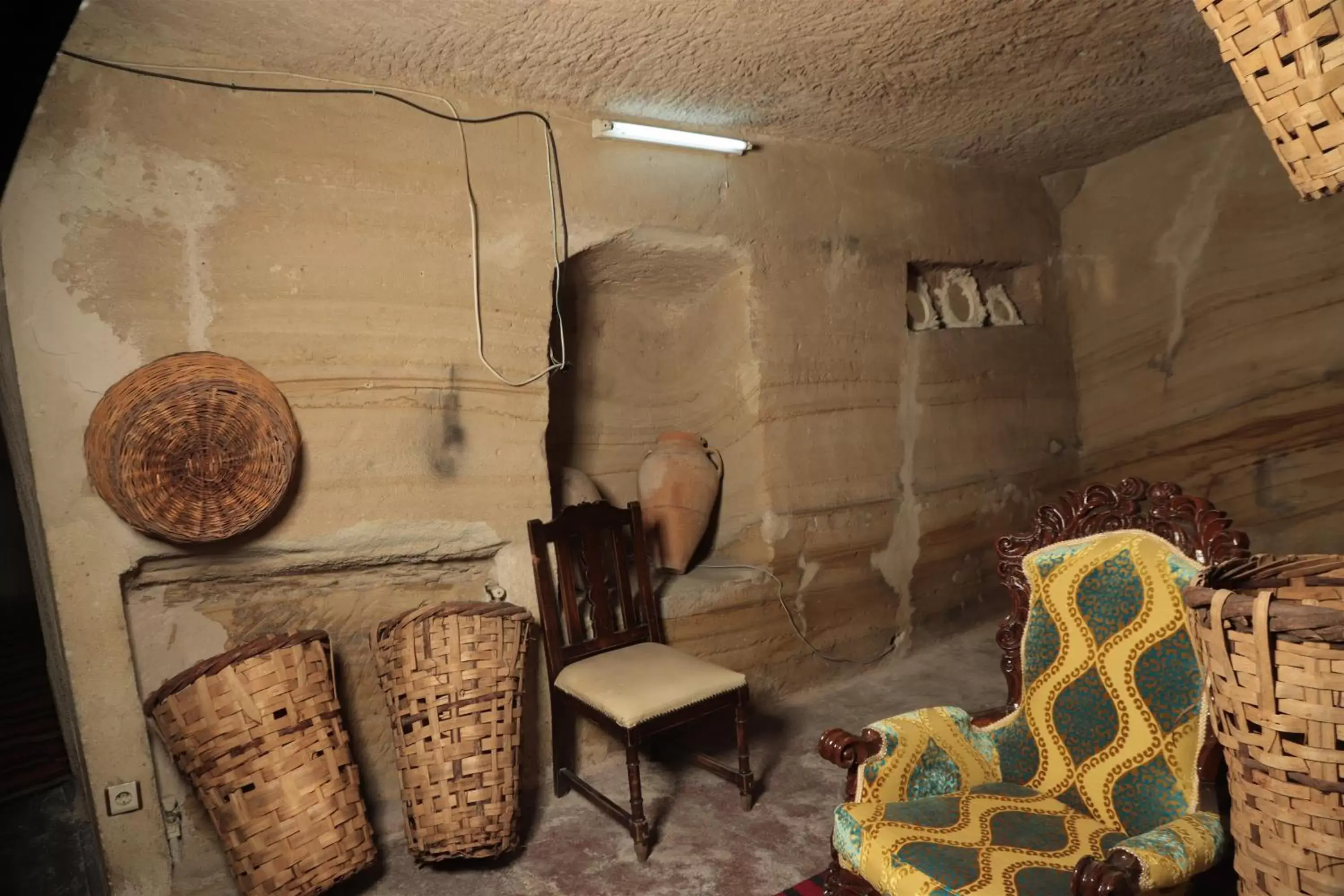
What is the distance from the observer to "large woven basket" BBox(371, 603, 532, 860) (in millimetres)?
2166

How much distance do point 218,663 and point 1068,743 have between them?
6.34ft

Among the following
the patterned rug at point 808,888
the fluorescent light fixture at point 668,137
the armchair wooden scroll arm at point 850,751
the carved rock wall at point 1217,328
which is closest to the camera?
the armchair wooden scroll arm at point 850,751

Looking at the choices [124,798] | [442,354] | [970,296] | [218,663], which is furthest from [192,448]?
[970,296]

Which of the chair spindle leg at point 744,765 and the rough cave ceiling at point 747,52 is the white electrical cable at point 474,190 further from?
the chair spindle leg at point 744,765

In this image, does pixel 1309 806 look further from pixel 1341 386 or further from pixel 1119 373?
pixel 1119 373

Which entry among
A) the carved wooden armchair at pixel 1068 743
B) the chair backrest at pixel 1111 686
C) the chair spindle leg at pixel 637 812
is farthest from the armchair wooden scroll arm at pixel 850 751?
the chair spindle leg at pixel 637 812

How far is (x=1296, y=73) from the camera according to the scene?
85 cm

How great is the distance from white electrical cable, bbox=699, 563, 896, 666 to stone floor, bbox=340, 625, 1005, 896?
0.99 feet

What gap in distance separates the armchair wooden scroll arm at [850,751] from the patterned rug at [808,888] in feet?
1.76

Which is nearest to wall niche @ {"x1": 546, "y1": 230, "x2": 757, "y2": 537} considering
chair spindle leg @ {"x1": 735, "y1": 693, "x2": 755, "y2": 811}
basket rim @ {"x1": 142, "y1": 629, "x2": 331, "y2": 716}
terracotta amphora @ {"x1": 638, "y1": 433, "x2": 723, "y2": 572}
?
terracotta amphora @ {"x1": 638, "y1": 433, "x2": 723, "y2": 572}

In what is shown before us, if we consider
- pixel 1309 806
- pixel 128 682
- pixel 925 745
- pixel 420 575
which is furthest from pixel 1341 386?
pixel 128 682

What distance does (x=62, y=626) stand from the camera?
6.61 feet

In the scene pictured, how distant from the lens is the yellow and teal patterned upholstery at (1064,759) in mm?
1414

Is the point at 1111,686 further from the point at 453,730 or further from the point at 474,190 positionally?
the point at 474,190
